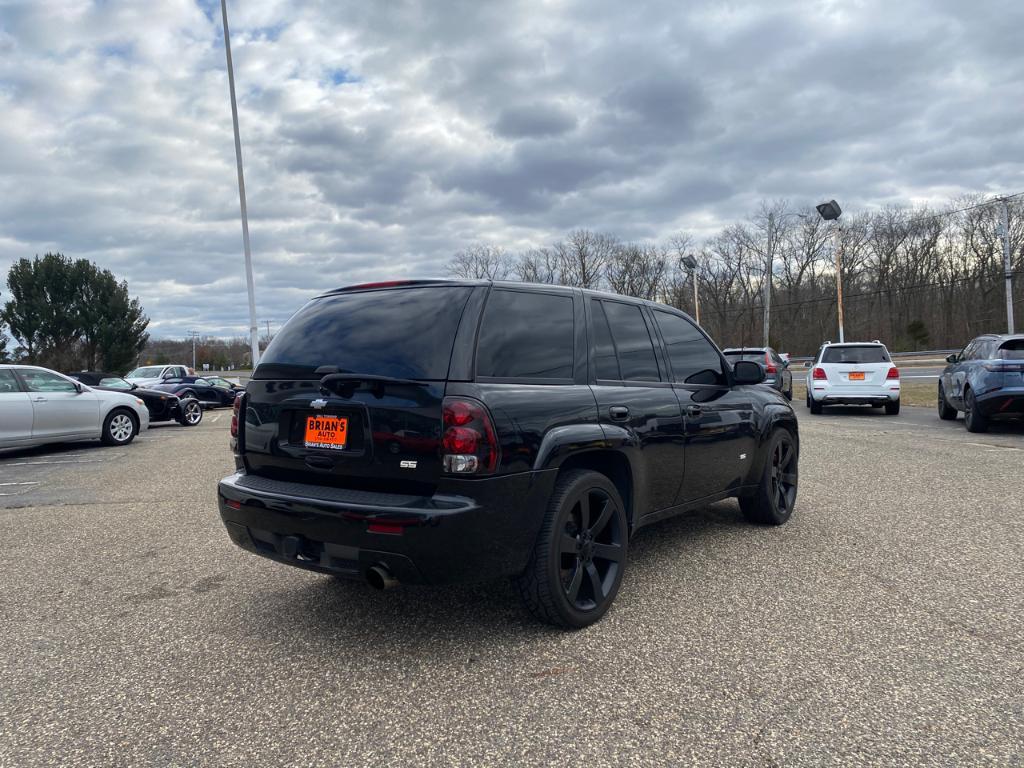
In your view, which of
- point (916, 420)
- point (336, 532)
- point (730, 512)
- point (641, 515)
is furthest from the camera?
point (916, 420)

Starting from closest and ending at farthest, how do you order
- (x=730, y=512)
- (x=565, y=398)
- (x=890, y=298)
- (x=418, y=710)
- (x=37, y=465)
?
(x=418, y=710), (x=565, y=398), (x=730, y=512), (x=37, y=465), (x=890, y=298)

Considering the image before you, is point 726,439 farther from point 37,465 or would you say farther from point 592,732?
point 37,465

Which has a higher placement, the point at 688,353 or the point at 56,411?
the point at 688,353

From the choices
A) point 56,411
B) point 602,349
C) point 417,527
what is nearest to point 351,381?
point 417,527

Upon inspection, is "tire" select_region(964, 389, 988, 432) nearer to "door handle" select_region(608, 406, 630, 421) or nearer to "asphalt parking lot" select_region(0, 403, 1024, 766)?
"asphalt parking lot" select_region(0, 403, 1024, 766)

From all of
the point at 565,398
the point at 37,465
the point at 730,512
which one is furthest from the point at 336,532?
the point at 37,465

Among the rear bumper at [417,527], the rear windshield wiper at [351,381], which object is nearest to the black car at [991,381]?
the rear bumper at [417,527]

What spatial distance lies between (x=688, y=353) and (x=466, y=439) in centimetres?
232

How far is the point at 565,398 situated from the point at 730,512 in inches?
126

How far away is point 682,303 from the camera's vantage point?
2643 inches

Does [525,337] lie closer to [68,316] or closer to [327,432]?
[327,432]

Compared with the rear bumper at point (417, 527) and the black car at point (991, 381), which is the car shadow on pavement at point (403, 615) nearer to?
the rear bumper at point (417, 527)

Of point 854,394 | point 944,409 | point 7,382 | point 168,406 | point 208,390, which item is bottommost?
point 944,409

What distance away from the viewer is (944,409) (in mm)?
13938
